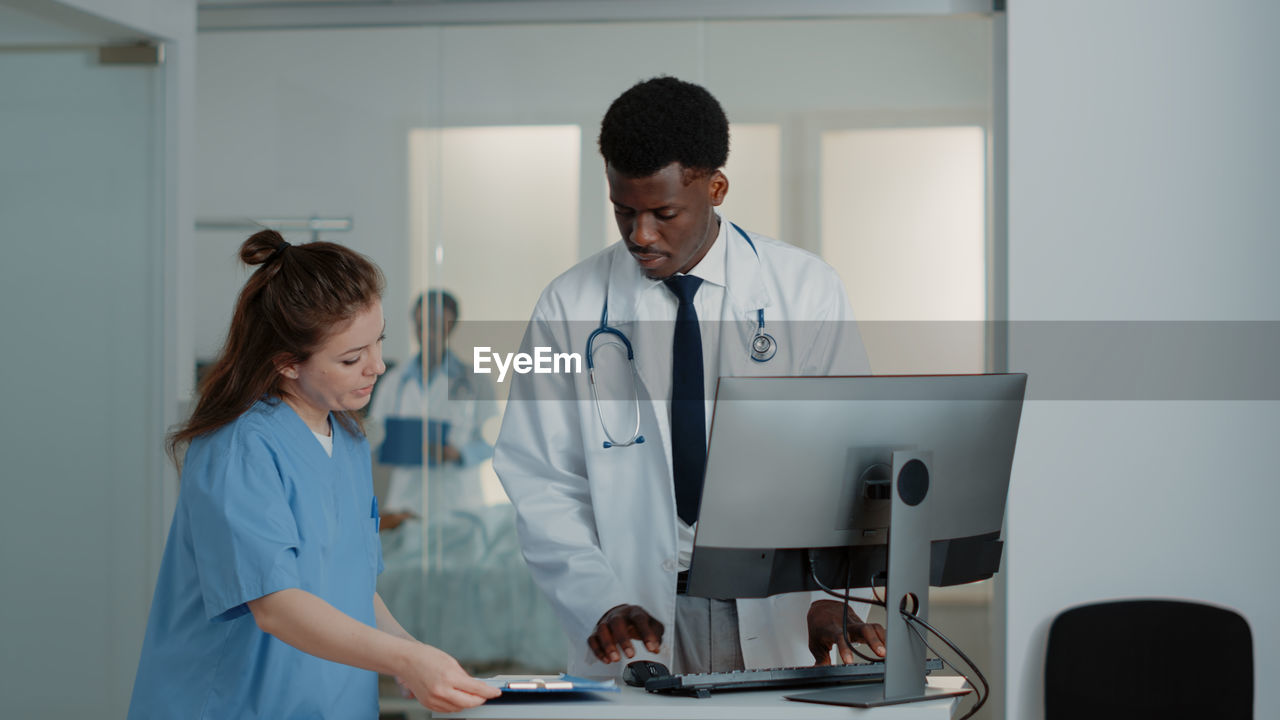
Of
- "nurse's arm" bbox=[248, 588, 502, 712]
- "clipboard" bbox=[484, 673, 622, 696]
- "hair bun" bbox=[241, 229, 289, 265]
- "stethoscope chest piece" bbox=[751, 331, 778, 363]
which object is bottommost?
"clipboard" bbox=[484, 673, 622, 696]

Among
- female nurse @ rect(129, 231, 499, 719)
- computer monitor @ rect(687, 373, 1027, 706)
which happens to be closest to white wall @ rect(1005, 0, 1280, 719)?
computer monitor @ rect(687, 373, 1027, 706)

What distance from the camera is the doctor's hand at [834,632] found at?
1423 mm

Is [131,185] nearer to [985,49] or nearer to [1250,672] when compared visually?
[985,49]

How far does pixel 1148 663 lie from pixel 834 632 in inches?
51.1

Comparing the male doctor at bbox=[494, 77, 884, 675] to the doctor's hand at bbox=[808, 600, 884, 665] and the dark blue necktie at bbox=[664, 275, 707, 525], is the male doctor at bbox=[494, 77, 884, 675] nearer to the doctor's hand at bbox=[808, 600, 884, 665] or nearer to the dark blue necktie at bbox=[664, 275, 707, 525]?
the dark blue necktie at bbox=[664, 275, 707, 525]

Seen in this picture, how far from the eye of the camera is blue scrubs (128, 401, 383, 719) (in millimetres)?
1205

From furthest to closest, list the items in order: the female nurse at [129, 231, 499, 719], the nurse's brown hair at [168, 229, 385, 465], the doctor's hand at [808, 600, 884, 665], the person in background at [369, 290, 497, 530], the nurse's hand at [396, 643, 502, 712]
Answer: the person in background at [369, 290, 497, 530] < the doctor's hand at [808, 600, 884, 665] < the nurse's brown hair at [168, 229, 385, 465] < the female nurse at [129, 231, 499, 719] < the nurse's hand at [396, 643, 502, 712]

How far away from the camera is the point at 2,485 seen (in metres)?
2.28

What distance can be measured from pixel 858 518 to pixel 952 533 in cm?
16

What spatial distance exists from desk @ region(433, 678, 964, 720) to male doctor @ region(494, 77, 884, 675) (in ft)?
1.46

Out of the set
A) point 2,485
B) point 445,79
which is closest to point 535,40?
point 445,79

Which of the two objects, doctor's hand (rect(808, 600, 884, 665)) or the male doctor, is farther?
the male doctor

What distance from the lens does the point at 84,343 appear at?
8.08 ft

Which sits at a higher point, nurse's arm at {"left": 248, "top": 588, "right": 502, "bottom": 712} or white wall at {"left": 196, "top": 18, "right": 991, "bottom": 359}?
white wall at {"left": 196, "top": 18, "right": 991, "bottom": 359}
